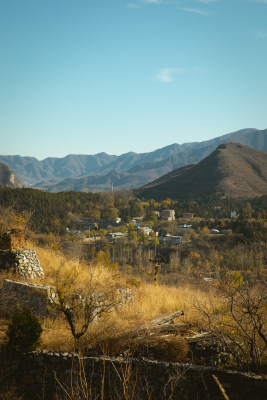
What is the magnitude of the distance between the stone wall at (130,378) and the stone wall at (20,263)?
14.2ft

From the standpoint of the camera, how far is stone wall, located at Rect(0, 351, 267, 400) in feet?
16.3

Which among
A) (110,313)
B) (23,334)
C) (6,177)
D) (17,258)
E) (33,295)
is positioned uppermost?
(6,177)

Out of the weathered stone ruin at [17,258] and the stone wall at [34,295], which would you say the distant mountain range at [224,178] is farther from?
the stone wall at [34,295]

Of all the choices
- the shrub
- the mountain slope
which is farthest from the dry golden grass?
the mountain slope

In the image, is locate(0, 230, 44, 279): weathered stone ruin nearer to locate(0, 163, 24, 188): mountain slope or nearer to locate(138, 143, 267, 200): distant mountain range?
locate(138, 143, 267, 200): distant mountain range

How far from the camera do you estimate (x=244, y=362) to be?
5.70m

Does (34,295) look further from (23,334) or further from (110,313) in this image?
(23,334)

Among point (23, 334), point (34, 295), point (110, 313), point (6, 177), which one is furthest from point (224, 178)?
point (23, 334)

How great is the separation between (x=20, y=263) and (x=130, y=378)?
6.35 meters

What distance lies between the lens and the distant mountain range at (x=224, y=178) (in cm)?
11203

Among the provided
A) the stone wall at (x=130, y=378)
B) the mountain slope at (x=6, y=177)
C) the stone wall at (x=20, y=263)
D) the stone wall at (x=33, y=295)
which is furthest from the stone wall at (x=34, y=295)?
the mountain slope at (x=6, y=177)

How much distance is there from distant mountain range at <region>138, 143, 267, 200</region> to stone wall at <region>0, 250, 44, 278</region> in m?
101

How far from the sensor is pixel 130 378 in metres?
5.56

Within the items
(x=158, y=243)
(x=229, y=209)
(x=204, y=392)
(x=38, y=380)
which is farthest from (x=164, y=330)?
(x=229, y=209)
